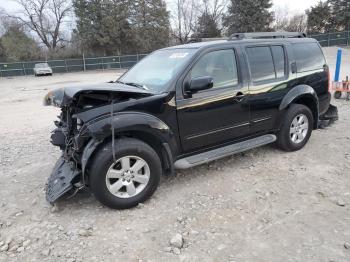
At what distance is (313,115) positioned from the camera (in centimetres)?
555

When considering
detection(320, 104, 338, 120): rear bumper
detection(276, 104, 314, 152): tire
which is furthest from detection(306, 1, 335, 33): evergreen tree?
detection(276, 104, 314, 152): tire

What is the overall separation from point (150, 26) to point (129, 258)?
4025 cm

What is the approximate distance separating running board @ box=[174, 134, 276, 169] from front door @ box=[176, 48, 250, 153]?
0.10 m

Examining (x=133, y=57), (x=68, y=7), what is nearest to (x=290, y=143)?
(x=133, y=57)

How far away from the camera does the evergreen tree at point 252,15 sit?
3856 cm

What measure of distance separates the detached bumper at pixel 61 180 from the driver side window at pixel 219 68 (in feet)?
6.05

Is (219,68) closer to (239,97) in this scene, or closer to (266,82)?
(239,97)

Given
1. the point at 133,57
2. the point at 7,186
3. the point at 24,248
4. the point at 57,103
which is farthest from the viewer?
the point at 133,57

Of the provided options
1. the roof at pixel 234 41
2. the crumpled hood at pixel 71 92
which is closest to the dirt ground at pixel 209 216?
the crumpled hood at pixel 71 92

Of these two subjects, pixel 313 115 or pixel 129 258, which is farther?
pixel 313 115

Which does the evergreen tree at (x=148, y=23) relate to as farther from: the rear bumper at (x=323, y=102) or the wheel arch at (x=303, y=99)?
the wheel arch at (x=303, y=99)

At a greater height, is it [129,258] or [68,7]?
[68,7]

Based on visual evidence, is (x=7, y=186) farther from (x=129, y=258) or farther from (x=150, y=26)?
(x=150, y=26)

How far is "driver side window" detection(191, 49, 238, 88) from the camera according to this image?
165 inches
